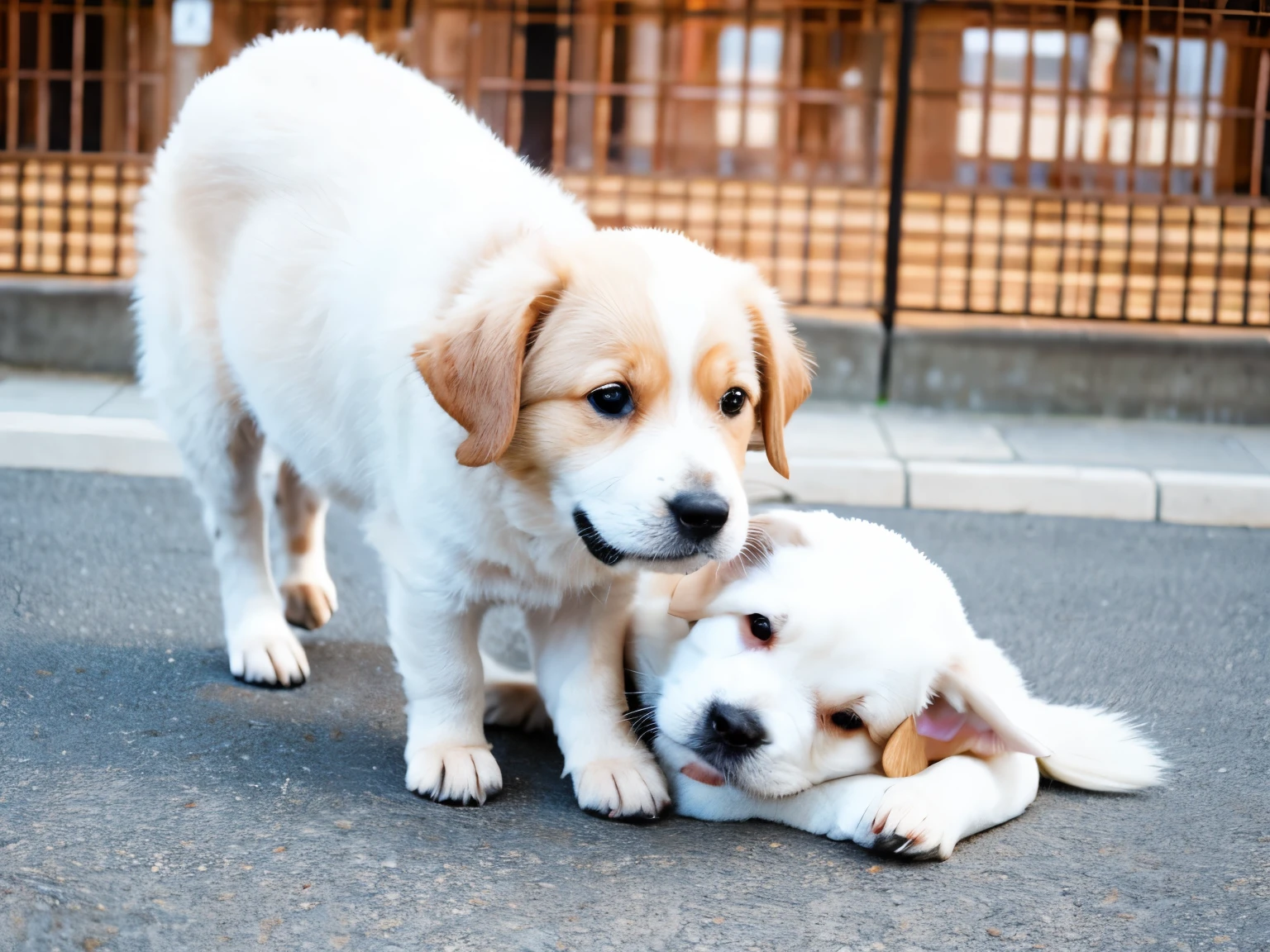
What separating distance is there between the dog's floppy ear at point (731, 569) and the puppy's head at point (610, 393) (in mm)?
369

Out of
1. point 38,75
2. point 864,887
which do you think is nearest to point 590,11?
point 38,75

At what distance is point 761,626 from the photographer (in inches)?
130

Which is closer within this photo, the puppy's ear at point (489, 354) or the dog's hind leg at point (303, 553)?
the puppy's ear at point (489, 354)

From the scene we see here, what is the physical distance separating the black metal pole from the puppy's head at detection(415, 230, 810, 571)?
19.0 feet

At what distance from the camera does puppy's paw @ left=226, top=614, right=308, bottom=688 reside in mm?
4152

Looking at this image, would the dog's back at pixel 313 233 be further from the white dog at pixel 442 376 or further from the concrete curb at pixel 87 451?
the concrete curb at pixel 87 451

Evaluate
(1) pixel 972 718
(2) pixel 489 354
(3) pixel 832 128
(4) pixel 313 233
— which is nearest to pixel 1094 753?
(1) pixel 972 718

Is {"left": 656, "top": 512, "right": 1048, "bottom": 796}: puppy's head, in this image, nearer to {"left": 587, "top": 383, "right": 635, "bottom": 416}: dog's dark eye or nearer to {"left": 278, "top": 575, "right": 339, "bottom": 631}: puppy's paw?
{"left": 587, "top": 383, "right": 635, "bottom": 416}: dog's dark eye

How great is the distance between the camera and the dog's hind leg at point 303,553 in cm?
461

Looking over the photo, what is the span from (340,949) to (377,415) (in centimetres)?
131

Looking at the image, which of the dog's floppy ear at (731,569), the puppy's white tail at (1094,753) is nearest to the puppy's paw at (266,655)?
the dog's floppy ear at (731,569)

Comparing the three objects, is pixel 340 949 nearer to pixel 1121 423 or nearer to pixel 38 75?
pixel 1121 423

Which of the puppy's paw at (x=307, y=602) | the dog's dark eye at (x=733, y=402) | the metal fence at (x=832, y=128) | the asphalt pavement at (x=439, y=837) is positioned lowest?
the asphalt pavement at (x=439, y=837)

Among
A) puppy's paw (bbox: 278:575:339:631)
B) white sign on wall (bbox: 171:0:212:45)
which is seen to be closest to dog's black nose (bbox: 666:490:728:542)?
puppy's paw (bbox: 278:575:339:631)
